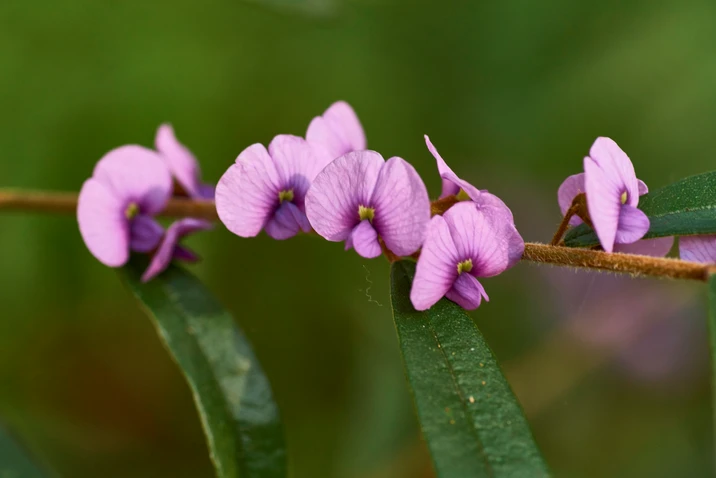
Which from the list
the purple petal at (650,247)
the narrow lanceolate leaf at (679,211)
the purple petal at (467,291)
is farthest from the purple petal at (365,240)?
the purple petal at (650,247)

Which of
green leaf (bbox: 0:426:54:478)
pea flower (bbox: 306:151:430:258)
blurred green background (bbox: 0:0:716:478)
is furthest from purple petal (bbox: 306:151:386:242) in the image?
blurred green background (bbox: 0:0:716:478)

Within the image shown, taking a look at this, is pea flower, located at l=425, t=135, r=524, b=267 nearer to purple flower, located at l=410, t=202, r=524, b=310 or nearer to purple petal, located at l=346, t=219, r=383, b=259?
purple flower, located at l=410, t=202, r=524, b=310

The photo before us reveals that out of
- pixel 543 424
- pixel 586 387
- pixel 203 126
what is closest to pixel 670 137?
pixel 586 387

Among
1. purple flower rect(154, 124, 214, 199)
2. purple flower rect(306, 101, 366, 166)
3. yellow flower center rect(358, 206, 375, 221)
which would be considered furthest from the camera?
purple flower rect(154, 124, 214, 199)

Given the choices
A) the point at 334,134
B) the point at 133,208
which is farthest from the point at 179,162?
the point at 334,134

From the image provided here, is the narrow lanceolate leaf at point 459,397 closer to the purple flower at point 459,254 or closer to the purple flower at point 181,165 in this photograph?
the purple flower at point 459,254

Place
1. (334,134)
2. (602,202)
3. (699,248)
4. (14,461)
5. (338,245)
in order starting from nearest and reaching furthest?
(602,202), (699,248), (334,134), (14,461), (338,245)

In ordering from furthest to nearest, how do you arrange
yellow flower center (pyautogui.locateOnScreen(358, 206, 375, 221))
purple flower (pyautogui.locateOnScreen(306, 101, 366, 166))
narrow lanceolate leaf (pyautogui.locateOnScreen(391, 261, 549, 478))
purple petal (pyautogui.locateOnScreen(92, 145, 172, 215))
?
1. purple petal (pyautogui.locateOnScreen(92, 145, 172, 215))
2. purple flower (pyautogui.locateOnScreen(306, 101, 366, 166))
3. yellow flower center (pyautogui.locateOnScreen(358, 206, 375, 221))
4. narrow lanceolate leaf (pyautogui.locateOnScreen(391, 261, 549, 478))

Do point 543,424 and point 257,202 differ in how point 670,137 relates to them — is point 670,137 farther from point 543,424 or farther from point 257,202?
point 257,202

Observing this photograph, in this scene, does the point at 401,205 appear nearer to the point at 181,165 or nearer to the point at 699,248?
the point at 699,248
